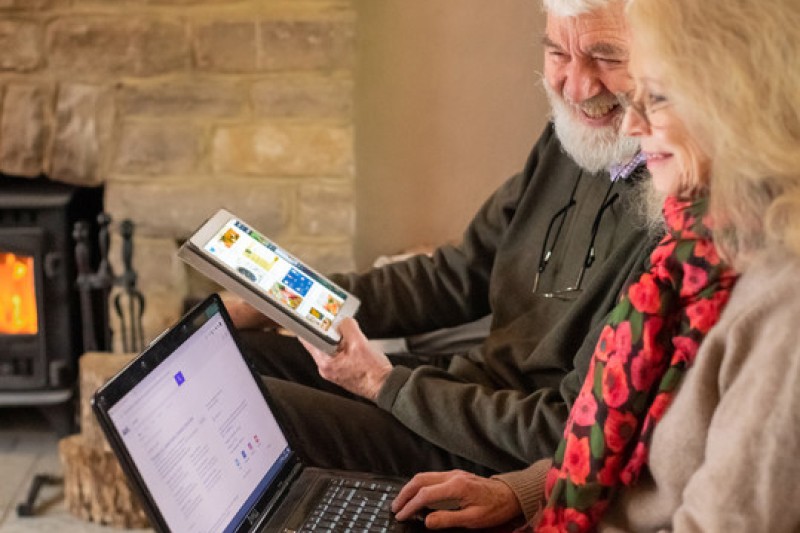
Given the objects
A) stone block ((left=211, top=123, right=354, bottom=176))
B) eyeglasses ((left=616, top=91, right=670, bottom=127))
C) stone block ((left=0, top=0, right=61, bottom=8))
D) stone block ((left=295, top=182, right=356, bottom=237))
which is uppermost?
stone block ((left=0, top=0, right=61, bottom=8))

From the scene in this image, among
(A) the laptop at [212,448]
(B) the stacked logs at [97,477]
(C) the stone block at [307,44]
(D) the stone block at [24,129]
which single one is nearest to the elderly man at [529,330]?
(A) the laptop at [212,448]

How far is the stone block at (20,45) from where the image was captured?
2.11 meters

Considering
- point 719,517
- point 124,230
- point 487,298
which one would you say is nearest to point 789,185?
point 719,517

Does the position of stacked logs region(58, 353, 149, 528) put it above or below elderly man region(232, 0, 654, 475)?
below

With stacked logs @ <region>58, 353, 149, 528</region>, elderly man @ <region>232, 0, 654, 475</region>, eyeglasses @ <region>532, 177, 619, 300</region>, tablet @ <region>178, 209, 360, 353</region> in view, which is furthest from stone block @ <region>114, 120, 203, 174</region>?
eyeglasses @ <region>532, 177, 619, 300</region>

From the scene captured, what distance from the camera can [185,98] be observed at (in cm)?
213

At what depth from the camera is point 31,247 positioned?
6.93ft

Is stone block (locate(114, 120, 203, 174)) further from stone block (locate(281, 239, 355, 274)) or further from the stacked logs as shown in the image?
the stacked logs

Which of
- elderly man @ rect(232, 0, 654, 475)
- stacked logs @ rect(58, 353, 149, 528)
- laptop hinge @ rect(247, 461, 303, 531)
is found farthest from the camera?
stacked logs @ rect(58, 353, 149, 528)

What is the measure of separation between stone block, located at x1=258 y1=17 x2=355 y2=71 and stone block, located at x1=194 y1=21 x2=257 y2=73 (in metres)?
0.02

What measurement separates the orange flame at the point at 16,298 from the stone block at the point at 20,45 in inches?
16.6

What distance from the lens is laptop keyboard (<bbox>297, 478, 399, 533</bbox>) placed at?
43.6 inches

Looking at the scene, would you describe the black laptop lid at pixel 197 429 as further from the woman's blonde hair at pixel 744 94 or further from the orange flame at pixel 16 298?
the orange flame at pixel 16 298

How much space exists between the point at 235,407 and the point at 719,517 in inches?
21.7
